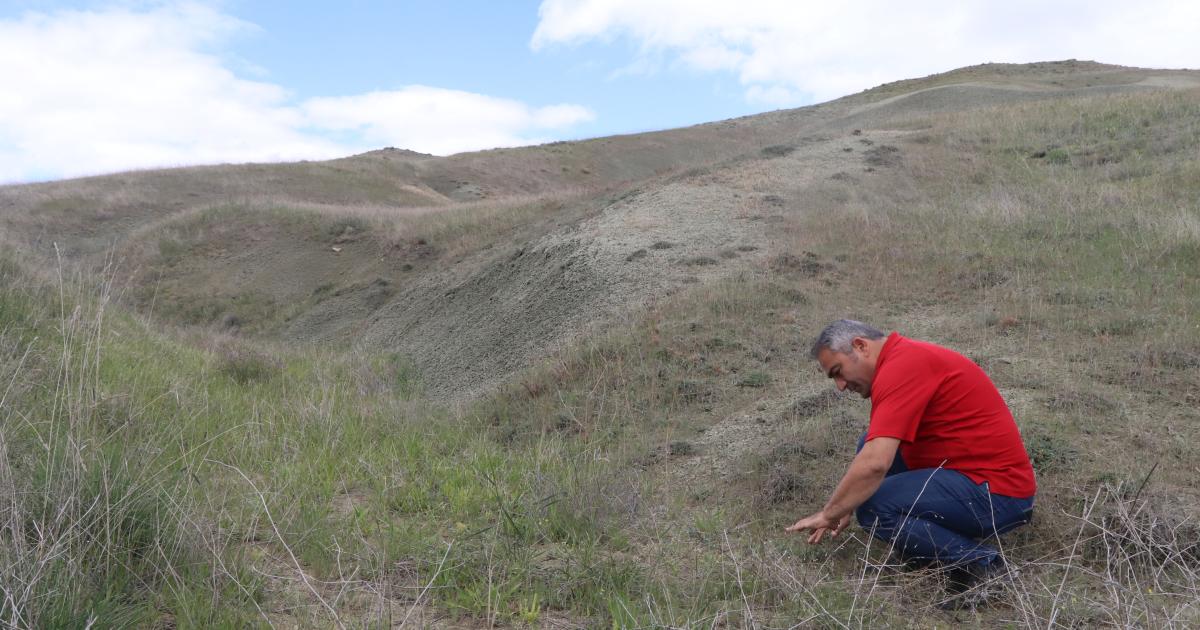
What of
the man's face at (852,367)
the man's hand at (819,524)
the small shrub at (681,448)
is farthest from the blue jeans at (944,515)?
the small shrub at (681,448)

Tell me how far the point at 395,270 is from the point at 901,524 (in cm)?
1513

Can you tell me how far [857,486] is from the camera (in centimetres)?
387

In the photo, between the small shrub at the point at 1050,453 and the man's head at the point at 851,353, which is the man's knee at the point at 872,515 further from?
the small shrub at the point at 1050,453

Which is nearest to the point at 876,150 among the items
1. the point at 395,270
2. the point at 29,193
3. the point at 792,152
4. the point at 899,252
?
the point at 792,152

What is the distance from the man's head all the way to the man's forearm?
478mm

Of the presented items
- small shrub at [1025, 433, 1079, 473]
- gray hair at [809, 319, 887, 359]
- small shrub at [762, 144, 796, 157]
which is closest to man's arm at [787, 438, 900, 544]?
gray hair at [809, 319, 887, 359]

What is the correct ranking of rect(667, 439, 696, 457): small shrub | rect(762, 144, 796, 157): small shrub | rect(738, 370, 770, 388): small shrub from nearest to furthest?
rect(667, 439, 696, 457): small shrub < rect(738, 370, 770, 388): small shrub < rect(762, 144, 796, 157): small shrub

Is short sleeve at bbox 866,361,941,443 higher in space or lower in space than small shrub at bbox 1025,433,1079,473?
higher

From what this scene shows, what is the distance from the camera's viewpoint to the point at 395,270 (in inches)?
700

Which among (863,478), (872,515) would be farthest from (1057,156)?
(863,478)

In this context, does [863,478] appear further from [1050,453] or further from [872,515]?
[1050,453]

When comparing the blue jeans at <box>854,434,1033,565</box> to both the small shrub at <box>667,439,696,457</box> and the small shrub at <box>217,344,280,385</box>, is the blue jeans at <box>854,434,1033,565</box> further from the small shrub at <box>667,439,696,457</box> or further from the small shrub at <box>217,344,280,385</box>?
the small shrub at <box>217,344,280,385</box>

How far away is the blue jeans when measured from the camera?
13.0ft

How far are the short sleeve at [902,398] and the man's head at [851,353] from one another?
0.55 ft
